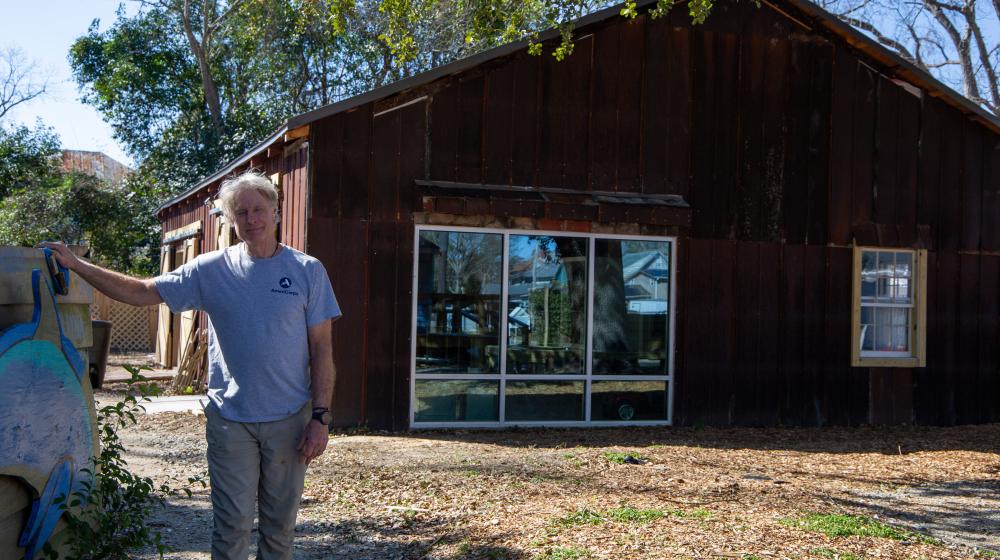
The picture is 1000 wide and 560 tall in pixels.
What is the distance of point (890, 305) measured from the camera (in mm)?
12109

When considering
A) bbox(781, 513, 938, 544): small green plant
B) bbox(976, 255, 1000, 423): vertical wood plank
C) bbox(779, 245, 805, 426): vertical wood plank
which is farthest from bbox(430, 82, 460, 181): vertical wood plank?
bbox(976, 255, 1000, 423): vertical wood plank

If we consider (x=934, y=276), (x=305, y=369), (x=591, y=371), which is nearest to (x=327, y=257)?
(x=591, y=371)

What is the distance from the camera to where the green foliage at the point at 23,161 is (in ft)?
96.6

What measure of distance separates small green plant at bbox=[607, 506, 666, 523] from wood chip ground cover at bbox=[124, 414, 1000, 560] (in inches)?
0.6

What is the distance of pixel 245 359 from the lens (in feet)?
12.7

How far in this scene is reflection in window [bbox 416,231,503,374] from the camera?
10312mm

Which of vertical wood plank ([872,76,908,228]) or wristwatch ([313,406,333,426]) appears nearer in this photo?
wristwatch ([313,406,333,426])

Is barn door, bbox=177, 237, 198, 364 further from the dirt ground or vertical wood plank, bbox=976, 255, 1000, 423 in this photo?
vertical wood plank, bbox=976, 255, 1000, 423

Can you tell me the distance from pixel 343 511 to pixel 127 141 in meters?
24.5

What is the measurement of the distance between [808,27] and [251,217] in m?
9.78

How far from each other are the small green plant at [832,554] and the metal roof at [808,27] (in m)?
6.41

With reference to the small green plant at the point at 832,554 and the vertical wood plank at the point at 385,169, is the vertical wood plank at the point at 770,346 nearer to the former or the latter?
the vertical wood plank at the point at 385,169

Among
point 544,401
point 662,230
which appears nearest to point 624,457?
point 544,401

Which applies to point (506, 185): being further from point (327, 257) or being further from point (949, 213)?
point (949, 213)
